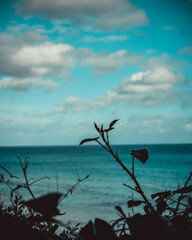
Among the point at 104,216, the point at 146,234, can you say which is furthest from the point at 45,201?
the point at 104,216

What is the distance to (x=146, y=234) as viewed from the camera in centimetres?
70

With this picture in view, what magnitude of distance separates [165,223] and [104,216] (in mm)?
14313

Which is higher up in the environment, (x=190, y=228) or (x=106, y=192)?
(x=190, y=228)

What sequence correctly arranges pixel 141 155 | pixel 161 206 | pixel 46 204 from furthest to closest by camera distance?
1. pixel 161 206
2. pixel 141 155
3. pixel 46 204

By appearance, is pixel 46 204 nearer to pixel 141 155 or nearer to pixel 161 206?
pixel 141 155

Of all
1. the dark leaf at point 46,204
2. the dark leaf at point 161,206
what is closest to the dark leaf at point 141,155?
the dark leaf at point 161,206

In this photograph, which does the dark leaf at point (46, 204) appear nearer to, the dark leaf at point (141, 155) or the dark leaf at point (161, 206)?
the dark leaf at point (141, 155)

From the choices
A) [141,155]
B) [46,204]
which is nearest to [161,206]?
[141,155]

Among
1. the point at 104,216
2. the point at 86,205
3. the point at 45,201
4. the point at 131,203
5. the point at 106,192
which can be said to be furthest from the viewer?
the point at 106,192

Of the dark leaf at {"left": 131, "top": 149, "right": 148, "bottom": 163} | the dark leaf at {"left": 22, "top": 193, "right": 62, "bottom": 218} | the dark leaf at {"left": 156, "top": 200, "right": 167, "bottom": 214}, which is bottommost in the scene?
the dark leaf at {"left": 156, "top": 200, "right": 167, "bottom": 214}

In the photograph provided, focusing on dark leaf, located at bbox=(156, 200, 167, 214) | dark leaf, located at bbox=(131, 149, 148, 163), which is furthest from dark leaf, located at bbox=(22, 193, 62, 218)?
dark leaf, located at bbox=(156, 200, 167, 214)

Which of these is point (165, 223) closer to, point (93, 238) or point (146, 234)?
point (146, 234)

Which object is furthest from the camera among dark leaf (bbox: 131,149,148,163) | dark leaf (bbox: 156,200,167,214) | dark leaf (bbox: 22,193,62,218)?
dark leaf (bbox: 156,200,167,214)

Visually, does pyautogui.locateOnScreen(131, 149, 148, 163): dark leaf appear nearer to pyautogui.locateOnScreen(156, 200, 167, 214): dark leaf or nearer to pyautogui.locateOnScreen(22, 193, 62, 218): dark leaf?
pyautogui.locateOnScreen(156, 200, 167, 214): dark leaf
